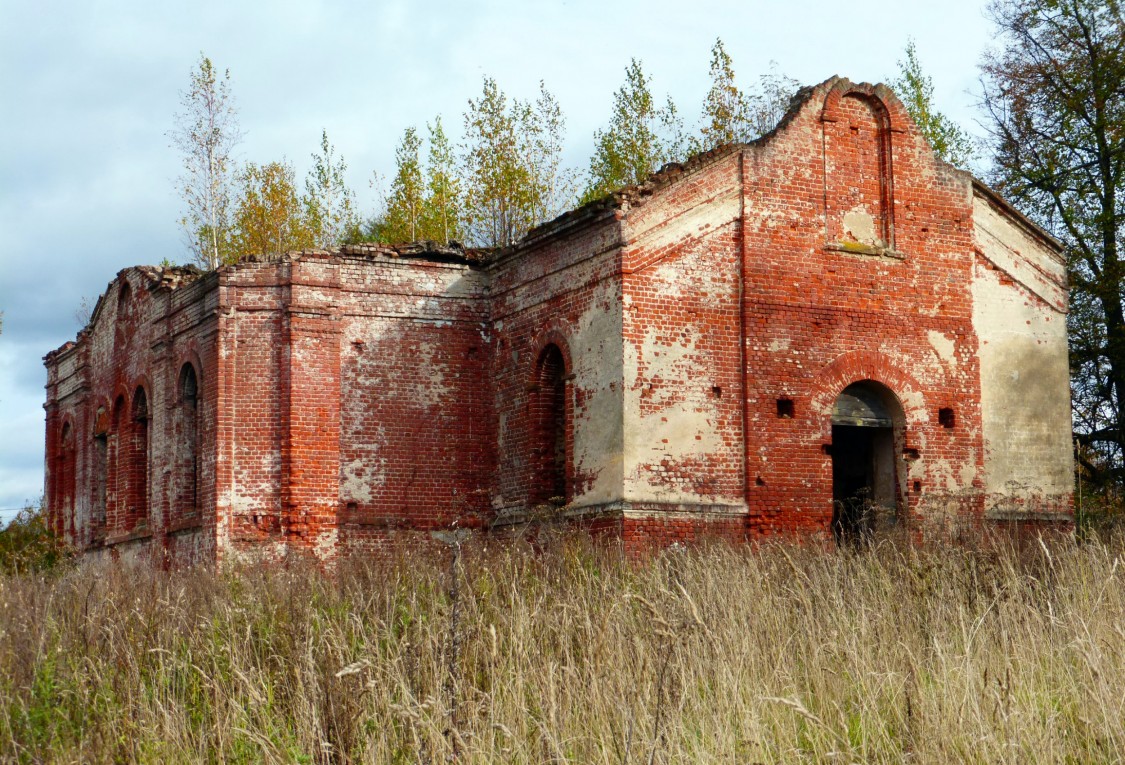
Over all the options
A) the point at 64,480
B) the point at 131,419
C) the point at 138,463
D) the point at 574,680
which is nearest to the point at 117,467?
the point at 138,463

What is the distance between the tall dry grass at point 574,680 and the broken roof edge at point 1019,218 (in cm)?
1006

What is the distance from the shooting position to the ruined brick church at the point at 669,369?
634 inches

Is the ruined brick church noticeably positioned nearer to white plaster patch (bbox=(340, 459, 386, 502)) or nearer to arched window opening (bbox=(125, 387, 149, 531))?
white plaster patch (bbox=(340, 459, 386, 502))

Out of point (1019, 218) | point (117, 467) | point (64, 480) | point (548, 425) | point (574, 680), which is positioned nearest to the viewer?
point (574, 680)

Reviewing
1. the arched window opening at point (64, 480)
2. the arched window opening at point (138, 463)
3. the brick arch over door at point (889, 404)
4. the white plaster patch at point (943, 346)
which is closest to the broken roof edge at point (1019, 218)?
the white plaster patch at point (943, 346)

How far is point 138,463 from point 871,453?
12.2 meters

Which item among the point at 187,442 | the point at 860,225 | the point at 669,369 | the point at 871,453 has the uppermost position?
the point at 860,225

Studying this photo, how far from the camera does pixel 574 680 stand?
6703mm

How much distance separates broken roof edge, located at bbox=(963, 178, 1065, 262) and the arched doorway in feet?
10.9

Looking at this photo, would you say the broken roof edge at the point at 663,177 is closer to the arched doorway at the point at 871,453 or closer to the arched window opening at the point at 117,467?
the arched doorway at the point at 871,453

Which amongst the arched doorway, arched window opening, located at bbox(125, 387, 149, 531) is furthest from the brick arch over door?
arched window opening, located at bbox(125, 387, 149, 531)

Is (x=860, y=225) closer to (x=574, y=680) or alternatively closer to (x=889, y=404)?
(x=889, y=404)

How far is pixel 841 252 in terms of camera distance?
17125 mm

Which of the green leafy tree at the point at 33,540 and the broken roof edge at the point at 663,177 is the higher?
the broken roof edge at the point at 663,177
